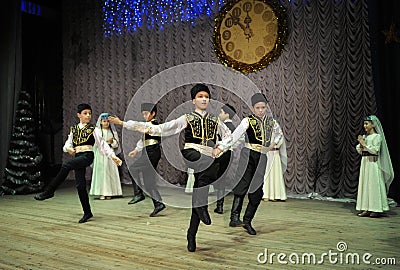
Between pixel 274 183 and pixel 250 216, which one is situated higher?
pixel 274 183

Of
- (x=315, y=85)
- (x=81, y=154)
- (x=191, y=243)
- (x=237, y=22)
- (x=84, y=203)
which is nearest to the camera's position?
(x=191, y=243)

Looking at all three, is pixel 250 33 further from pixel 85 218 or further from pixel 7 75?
pixel 7 75

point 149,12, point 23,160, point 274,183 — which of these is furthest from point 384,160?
point 23,160

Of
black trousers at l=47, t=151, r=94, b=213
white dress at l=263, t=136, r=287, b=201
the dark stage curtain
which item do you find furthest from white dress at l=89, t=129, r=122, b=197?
white dress at l=263, t=136, r=287, b=201

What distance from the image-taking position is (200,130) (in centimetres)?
368

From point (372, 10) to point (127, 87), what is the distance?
478cm

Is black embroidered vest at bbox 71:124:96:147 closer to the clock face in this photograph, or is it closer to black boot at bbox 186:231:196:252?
black boot at bbox 186:231:196:252

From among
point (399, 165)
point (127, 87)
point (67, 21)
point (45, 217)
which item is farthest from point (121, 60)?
point (399, 165)

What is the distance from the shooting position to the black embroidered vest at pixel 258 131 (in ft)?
14.1

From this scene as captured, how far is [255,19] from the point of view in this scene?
7223 mm

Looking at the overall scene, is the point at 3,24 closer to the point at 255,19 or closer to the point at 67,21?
the point at 67,21

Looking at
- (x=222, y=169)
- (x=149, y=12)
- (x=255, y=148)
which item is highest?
(x=149, y=12)

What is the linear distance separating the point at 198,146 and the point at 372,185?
248cm

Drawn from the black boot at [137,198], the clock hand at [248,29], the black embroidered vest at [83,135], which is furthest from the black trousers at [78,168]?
the clock hand at [248,29]
